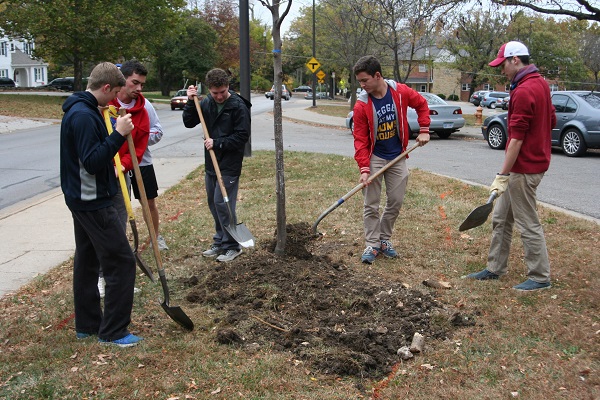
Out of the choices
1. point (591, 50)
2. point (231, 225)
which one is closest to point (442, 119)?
point (231, 225)

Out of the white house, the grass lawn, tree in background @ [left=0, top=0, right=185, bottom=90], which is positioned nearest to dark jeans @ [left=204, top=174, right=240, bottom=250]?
the grass lawn

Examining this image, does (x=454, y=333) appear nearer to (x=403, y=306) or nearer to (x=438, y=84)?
(x=403, y=306)

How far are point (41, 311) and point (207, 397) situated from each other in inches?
81.0

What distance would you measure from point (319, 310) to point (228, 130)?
223 cm

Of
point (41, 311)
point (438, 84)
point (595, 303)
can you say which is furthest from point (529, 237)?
point (438, 84)

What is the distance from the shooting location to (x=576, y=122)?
1434 centimetres

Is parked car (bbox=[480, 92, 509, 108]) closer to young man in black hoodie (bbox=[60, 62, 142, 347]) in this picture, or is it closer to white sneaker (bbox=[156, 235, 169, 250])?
white sneaker (bbox=[156, 235, 169, 250])

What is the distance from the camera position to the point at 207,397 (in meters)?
3.35

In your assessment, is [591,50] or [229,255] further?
[591,50]

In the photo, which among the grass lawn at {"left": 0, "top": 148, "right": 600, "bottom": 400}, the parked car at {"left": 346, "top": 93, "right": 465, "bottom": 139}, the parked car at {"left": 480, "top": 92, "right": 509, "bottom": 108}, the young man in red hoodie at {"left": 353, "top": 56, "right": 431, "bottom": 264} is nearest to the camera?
the grass lawn at {"left": 0, "top": 148, "right": 600, "bottom": 400}

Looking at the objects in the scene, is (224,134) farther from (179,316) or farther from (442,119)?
(442,119)

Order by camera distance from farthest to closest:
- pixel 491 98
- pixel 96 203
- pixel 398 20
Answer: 1. pixel 491 98
2. pixel 398 20
3. pixel 96 203

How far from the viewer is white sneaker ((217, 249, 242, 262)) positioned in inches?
231

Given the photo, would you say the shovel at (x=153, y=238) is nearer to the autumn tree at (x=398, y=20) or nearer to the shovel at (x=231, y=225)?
the shovel at (x=231, y=225)
